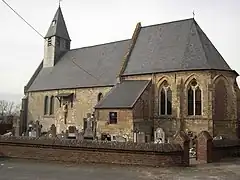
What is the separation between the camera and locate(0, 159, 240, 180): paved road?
10.9 meters

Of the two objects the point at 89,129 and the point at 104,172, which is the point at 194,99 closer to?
the point at 89,129

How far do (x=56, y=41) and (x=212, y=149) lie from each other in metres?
28.6

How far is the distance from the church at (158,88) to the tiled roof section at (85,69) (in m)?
0.15

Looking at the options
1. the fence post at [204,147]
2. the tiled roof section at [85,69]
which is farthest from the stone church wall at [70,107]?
the fence post at [204,147]

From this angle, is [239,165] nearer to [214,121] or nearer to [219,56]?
[214,121]

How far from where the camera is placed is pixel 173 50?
25922 millimetres

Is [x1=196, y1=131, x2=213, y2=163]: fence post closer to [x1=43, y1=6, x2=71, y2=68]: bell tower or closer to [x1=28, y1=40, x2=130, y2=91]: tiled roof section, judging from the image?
[x1=28, y1=40, x2=130, y2=91]: tiled roof section

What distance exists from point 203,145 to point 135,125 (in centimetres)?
808

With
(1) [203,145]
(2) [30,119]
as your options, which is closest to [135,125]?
(1) [203,145]

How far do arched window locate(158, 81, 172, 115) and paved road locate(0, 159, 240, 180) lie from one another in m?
10.6

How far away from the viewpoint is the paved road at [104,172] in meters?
10.9

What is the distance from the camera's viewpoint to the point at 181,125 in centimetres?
2344

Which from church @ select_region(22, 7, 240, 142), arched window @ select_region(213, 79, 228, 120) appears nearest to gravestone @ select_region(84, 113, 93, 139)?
church @ select_region(22, 7, 240, 142)

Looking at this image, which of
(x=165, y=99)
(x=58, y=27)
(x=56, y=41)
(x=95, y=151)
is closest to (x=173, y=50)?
(x=165, y=99)
